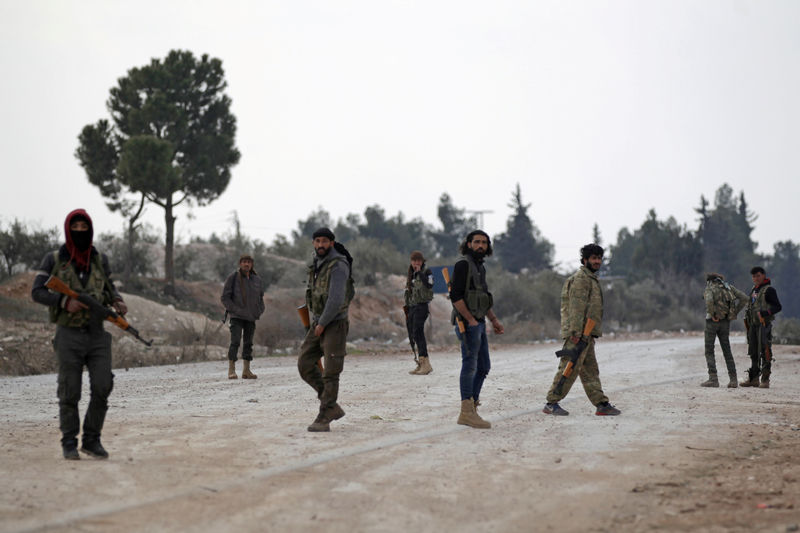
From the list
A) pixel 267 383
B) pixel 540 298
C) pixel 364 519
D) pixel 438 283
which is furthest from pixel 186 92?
pixel 364 519

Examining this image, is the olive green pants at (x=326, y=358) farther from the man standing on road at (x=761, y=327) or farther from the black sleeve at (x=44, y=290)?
the man standing on road at (x=761, y=327)

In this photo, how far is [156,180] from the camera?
4197 centimetres

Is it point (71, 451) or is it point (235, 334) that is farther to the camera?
point (235, 334)

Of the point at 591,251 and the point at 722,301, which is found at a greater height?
the point at 591,251

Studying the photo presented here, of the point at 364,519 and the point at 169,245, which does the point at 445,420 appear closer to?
the point at 364,519

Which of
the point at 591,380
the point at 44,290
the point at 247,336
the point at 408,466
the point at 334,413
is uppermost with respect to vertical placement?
the point at 44,290

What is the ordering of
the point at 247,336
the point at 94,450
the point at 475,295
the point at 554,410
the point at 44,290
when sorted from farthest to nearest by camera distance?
1. the point at 247,336
2. the point at 554,410
3. the point at 475,295
4. the point at 94,450
5. the point at 44,290

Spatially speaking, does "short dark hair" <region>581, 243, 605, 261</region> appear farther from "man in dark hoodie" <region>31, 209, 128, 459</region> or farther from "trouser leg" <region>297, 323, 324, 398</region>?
"man in dark hoodie" <region>31, 209, 128, 459</region>

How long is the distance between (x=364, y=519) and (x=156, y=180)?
39062mm

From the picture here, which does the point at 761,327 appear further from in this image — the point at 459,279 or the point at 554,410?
the point at 459,279

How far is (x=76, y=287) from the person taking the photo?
22.5 feet

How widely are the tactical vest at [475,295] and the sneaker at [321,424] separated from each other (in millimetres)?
1646

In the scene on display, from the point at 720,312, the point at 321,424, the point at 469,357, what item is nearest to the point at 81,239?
the point at 321,424

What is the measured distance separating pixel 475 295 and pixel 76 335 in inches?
148
